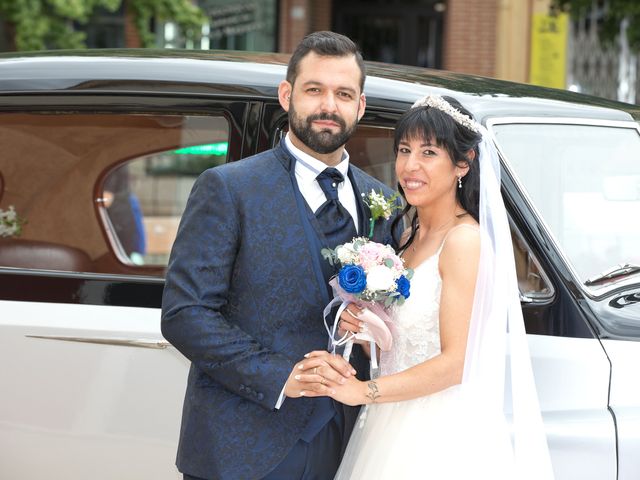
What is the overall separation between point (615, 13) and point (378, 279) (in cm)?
801

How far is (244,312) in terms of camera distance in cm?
240

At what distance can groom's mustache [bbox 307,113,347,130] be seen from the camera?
2.42 metres

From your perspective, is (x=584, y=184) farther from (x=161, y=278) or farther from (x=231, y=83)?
(x=161, y=278)

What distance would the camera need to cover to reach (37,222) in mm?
4453

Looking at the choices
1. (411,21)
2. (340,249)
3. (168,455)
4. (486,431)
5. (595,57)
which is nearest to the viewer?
(340,249)

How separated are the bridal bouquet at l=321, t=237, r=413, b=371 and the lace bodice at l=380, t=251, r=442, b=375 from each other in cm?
7

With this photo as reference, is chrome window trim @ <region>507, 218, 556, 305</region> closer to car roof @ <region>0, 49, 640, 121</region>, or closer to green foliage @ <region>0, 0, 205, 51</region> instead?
car roof @ <region>0, 49, 640, 121</region>

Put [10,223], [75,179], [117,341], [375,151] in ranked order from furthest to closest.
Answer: [75,179]
[10,223]
[375,151]
[117,341]

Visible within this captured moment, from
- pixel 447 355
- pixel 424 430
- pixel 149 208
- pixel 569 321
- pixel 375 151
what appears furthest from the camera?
pixel 149 208

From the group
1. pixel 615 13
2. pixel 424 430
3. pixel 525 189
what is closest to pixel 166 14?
pixel 615 13

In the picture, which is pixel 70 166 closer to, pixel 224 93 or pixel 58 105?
pixel 58 105

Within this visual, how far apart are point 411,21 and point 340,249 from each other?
45.2ft

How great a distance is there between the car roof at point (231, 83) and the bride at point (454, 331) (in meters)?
0.36

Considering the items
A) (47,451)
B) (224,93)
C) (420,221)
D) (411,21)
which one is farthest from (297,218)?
(411,21)
